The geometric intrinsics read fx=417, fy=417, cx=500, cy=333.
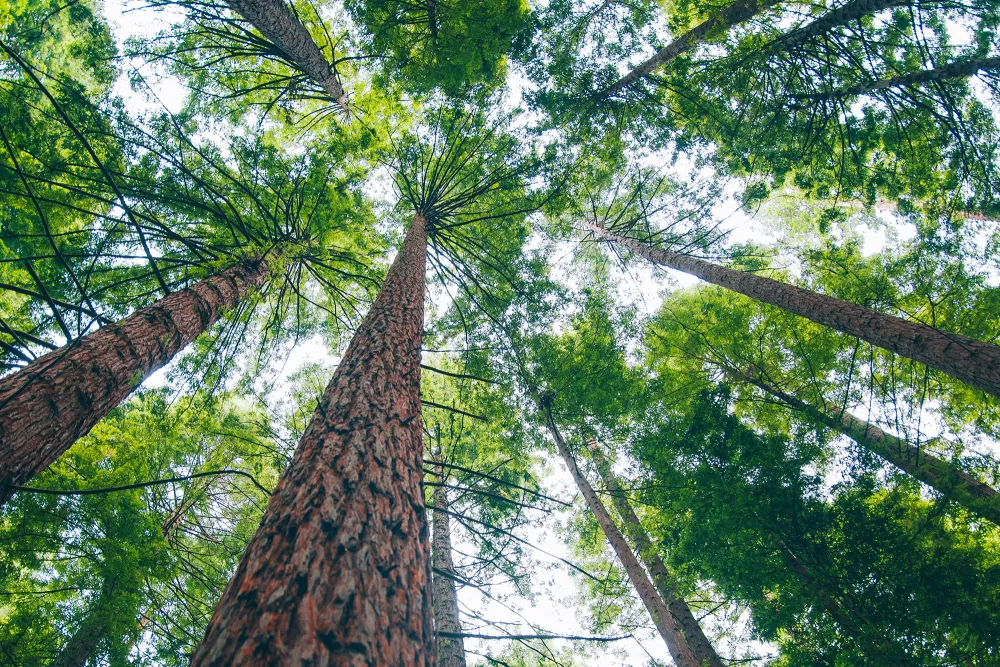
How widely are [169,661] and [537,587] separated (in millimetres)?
5701

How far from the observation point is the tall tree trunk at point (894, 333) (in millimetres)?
4223

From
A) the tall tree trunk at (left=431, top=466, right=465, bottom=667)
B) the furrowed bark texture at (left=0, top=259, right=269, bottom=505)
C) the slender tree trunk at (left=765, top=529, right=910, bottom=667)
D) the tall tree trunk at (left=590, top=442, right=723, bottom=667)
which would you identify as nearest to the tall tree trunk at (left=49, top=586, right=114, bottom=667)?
the furrowed bark texture at (left=0, top=259, right=269, bottom=505)

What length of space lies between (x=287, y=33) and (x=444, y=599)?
30.0 ft

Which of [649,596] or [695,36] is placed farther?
[695,36]

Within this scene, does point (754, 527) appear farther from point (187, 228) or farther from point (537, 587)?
point (187, 228)

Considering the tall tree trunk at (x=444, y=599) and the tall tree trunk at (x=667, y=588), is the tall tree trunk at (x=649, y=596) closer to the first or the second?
the tall tree trunk at (x=667, y=588)

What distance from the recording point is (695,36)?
311 inches

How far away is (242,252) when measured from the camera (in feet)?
19.7

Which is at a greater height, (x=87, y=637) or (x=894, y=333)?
(x=894, y=333)

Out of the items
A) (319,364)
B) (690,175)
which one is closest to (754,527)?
(690,175)

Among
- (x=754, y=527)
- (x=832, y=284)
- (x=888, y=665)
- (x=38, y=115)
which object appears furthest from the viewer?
(x=832, y=284)

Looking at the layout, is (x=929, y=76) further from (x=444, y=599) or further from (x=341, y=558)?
(x=444, y=599)

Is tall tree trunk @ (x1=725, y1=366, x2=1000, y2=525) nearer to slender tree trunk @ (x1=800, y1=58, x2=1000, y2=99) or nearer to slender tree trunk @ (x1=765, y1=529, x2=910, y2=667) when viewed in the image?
slender tree trunk @ (x1=765, y1=529, x2=910, y2=667)

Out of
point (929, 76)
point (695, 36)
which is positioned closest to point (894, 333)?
point (929, 76)
